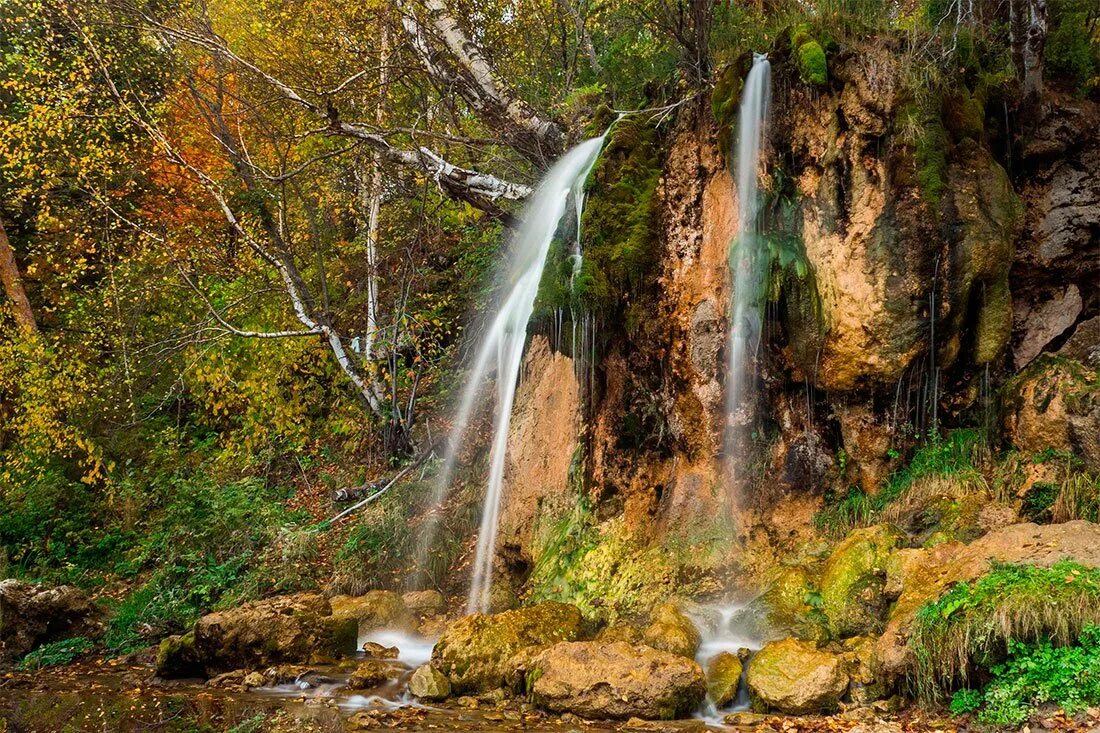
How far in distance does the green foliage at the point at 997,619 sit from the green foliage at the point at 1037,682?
53 millimetres

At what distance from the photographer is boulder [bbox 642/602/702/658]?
6625 mm

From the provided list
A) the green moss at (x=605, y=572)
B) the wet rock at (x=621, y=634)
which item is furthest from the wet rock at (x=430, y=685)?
the green moss at (x=605, y=572)

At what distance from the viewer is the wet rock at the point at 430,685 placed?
21.4 ft

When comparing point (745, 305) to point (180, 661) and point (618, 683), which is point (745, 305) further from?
point (180, 661)

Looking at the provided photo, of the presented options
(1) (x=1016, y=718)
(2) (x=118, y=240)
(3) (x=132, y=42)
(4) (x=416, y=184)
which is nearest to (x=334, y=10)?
(4) (x=416, y=184)

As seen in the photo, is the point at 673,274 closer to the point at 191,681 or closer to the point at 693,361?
the point at 693,361

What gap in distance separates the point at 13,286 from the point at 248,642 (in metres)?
9.76

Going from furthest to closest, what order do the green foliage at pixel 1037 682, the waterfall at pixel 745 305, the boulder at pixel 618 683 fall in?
the waterfall at pixel 745 305, the boulder at pixel 618 683, the green foliage at pixel 1037 682

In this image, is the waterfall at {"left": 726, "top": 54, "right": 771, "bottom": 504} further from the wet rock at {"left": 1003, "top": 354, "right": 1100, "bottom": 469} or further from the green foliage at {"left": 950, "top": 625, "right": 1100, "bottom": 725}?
the green foliage at {"left": 950, "top": 625, "right": 1100, "bottom": 725}

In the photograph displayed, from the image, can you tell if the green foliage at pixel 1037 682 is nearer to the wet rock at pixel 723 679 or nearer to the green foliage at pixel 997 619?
the green foliage at pixel 997 619

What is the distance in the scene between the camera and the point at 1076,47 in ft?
28.7

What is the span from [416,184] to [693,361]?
753cm

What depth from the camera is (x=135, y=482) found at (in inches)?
558

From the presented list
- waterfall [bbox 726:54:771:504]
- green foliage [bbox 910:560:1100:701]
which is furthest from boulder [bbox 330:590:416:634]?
green foliage [bbox 910:560:1100:701]
